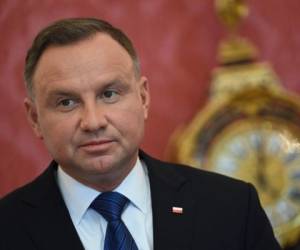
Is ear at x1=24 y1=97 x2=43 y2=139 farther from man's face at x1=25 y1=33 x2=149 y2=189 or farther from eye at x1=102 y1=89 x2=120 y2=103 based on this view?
eye at x1=102 y1=89 x2=120 y2=103

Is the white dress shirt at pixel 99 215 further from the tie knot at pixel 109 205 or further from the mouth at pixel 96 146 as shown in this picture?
the mouth at pixel 96 146

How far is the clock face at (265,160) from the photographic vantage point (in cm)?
237

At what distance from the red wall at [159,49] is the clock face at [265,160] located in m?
0.23

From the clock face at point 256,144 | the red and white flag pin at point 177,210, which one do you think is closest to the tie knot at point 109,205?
Answer: the red and white flag pin at point 177,210

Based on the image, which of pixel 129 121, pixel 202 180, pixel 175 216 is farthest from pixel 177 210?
pixel 129 121

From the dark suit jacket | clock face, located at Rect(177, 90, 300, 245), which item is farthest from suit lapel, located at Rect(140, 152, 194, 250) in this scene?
clock face, located at Rect(177, 90, 300, 245)

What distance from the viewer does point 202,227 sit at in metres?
1.42

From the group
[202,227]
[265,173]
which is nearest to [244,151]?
[265,173]

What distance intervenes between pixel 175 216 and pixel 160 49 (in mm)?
1237

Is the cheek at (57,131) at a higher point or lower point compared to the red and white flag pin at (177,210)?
higher

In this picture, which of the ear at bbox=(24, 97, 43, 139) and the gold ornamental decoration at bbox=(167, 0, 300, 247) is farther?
the gold ornamental decoration at bbox=(167, 0, 300, 247)

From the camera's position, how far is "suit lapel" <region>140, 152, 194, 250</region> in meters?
1.38

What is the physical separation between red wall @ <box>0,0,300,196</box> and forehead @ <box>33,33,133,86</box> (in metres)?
1.05

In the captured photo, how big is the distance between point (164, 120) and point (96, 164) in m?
1.27
